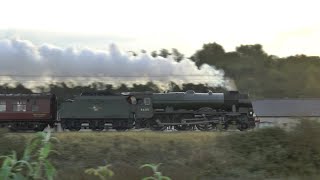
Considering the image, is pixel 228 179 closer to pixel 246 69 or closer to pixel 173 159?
pixel 173 159

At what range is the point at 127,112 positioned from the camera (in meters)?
35.2

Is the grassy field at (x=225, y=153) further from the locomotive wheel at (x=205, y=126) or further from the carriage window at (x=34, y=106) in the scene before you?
the carriage window at (x=34, y=106)

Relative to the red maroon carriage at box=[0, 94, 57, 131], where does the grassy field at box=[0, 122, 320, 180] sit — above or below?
below

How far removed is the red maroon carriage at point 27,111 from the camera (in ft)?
115

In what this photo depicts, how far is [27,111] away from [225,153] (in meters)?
21.6

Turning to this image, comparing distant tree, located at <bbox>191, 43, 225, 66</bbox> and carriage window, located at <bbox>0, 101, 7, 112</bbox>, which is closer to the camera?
carriage window, located at <bbox>0, 101, 7, 112</bbox>

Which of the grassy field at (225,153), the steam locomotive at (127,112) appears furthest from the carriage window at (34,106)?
the grassy field at (225,153)

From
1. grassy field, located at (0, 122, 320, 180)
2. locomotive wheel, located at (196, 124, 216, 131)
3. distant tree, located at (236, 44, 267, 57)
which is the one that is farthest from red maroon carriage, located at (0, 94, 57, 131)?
distant tree, located at (236, 44, 267, 57)

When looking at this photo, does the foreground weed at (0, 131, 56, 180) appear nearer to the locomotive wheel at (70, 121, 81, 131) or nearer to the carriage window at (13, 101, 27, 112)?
the locomotive wheel at (70, 121, 81, 131)

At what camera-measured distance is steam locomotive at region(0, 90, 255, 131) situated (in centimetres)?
3497

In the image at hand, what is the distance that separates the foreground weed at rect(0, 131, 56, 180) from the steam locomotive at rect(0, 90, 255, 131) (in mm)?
30639

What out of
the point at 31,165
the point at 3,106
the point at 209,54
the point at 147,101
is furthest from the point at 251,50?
the point at 31,165

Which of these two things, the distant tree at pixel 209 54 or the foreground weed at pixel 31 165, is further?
the distant tree at pixel 209 54

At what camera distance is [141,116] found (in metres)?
35.1
